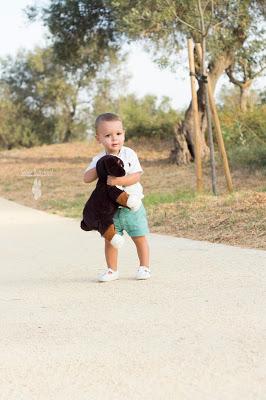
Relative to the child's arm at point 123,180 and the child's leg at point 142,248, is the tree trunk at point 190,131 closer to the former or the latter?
the child's leg at point 142,248

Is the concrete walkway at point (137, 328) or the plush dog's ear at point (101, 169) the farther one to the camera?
the plush dog's ear at point (101, 169)

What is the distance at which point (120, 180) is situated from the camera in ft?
18.4

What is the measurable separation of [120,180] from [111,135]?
328mm

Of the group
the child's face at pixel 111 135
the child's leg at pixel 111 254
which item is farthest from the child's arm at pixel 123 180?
the child's leg at pixel 111 254

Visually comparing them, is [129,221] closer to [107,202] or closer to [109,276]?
[107,202]

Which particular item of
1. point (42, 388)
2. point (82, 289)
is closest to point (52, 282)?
point (82, 289)

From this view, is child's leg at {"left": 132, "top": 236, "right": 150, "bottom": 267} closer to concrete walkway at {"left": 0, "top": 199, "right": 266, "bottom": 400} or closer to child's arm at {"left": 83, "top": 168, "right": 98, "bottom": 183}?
concrete walkway at {"left": 0, "top": 199, "right": 266, "bottom": 400}

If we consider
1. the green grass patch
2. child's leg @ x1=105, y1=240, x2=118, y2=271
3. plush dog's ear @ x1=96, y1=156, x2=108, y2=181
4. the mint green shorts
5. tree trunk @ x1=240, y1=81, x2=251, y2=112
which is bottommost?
the green grass patch

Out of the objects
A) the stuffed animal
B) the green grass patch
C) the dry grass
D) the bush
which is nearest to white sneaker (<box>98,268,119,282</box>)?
the stuffed animal

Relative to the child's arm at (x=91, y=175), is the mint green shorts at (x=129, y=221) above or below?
below

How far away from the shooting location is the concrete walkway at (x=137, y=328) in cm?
332

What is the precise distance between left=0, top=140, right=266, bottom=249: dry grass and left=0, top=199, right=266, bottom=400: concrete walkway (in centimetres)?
124

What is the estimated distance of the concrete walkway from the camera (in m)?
3.32

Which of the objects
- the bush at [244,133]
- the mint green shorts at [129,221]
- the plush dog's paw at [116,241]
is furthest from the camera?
the bush at [244,133]
